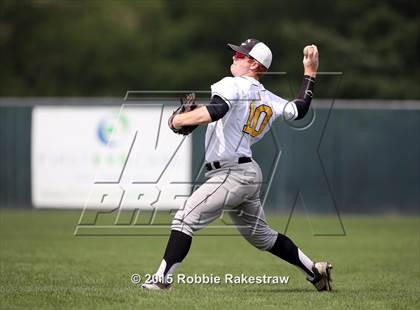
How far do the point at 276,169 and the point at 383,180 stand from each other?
2.35 m

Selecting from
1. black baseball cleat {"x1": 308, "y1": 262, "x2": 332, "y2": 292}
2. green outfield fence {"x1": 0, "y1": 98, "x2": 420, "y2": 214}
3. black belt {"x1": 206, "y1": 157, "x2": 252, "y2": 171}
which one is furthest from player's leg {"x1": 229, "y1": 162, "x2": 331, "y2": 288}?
green outfield fence {"x1": 0, "y1": 98, "x2": 420, "y2": 214}

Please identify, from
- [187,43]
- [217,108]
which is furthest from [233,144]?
[187,43]

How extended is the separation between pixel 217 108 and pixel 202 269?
3278 millimetres

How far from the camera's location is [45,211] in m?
18.5

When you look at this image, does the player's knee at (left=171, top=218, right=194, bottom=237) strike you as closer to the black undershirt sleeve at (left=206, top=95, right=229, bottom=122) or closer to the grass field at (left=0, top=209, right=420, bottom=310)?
the grass field at (left=0, top=209, right=420, bottom=310)

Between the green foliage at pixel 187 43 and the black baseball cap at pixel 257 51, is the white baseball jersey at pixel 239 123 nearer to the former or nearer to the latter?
the black baseball cap at pixel 257 51

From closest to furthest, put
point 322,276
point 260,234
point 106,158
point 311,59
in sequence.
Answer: point 311,59 → point 260,234 → point 322,276 → point 106,158

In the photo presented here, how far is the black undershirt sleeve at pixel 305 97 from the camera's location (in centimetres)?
711

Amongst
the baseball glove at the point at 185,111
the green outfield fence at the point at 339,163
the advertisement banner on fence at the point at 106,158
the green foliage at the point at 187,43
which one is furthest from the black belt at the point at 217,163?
the green foliage at the point at 187,43

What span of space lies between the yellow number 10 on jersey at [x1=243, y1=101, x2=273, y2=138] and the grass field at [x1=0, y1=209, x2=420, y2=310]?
4.45 feet

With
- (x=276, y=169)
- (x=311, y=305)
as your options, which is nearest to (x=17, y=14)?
(x=276, y=169)

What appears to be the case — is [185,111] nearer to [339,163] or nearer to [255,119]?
[255,119]

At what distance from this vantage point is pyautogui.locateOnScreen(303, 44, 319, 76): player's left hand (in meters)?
7.04

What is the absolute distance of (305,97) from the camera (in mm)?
7160
